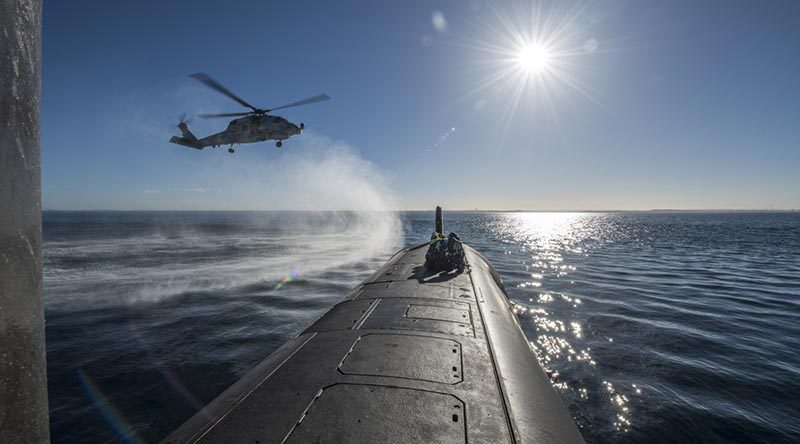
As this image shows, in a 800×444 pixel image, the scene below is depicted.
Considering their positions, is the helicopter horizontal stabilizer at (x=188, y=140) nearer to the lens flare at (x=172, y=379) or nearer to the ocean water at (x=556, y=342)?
the ocean water at (x=556, y=342)

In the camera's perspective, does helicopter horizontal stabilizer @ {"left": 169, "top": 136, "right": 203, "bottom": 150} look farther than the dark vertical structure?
Yes

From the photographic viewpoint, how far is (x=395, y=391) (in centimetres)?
570

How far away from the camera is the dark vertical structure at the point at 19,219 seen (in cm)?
119

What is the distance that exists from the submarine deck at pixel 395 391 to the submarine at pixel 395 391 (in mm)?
19

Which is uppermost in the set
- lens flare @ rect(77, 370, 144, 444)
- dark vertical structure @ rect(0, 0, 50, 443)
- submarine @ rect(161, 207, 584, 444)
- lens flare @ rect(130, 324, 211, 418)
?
dark vertical structure @ rect(0, 0, 50, 443)

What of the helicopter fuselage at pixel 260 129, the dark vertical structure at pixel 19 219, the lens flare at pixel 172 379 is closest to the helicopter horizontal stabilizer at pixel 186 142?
the helicopter fuselage at pixel 260 129

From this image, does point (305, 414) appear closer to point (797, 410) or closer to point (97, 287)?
point (797, 410)

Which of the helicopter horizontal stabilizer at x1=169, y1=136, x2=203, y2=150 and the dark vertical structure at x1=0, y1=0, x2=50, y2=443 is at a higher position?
the helicopter horizontal stabilizer at x1=169, y1=136, x2=203, y2=150

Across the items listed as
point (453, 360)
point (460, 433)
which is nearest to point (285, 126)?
point (453, 360)

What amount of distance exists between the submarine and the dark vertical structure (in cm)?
397

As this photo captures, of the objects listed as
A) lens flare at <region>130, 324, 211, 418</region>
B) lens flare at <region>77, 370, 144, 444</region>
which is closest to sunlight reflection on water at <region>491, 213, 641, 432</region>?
lens flare at <region>130, 324, 211, 418</region>

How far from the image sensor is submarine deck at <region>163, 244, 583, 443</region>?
191 inches

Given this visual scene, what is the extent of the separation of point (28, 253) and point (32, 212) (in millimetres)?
174

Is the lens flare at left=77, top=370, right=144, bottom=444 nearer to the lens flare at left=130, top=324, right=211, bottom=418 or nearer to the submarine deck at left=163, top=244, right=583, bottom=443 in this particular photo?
the lens flare at left=130, top=324, right=211, bottom=418
